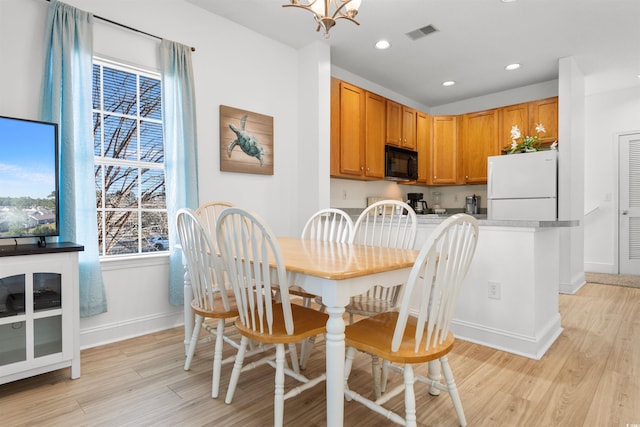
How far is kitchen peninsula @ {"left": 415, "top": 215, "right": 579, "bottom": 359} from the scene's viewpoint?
7.62ft

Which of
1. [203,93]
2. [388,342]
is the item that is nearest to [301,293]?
[388,342]

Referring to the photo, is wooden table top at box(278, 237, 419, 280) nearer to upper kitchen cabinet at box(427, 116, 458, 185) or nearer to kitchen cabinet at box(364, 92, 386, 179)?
kitchen cabinet at box(364, 92, 386, 179)

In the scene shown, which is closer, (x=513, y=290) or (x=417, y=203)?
(x=513, y=290)

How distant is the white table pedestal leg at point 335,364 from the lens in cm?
132

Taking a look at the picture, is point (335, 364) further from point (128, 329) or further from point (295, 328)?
point (128, 329)

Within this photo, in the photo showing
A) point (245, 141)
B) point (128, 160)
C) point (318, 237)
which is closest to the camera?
point (318, 237)

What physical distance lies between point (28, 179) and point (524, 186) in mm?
4723

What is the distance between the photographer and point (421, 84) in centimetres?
491

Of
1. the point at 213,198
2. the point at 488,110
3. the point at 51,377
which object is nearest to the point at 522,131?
the point at 488,110

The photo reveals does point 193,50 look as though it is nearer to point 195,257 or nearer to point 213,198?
point 213,198

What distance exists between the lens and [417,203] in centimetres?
538

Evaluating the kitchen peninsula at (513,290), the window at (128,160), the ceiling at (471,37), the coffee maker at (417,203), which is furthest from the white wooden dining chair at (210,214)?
the coffee maker at (417,203)

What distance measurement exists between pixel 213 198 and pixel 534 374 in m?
2.74

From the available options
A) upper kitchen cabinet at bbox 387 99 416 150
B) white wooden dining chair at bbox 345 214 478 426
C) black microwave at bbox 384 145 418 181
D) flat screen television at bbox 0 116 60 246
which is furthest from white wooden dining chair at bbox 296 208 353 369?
upper kitchen cabinet at bbox 387 99 416 150
